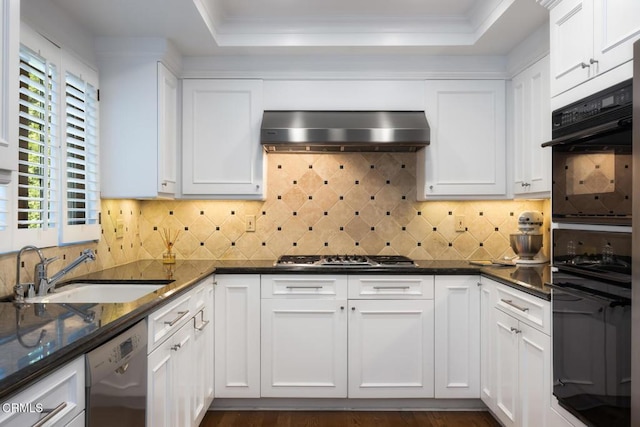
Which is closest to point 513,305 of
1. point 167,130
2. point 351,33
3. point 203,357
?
point 203,357

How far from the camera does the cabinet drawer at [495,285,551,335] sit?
2.12 meters

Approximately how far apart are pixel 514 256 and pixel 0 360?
127 inches

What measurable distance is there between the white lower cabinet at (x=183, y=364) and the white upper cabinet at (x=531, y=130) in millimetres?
2017

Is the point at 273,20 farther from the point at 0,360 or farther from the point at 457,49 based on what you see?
the point at 0,360

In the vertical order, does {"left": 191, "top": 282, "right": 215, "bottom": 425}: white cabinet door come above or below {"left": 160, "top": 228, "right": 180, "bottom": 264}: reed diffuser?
below

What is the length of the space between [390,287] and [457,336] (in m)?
0.52

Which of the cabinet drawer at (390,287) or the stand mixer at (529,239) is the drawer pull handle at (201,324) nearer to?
the cabinet drawer at (390,287)

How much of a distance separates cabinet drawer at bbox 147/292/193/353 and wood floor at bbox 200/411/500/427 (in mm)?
888

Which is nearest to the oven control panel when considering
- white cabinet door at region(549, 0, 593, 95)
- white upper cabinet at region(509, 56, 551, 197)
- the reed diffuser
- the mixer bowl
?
white cabinet door at region(549, 0, 593, 95)

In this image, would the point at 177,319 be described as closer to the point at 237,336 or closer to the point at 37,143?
the point at 237,336

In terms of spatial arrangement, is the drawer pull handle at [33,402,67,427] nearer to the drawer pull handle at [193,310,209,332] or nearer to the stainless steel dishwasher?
the stainless steel dishwasher

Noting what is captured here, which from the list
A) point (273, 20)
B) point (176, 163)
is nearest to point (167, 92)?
point (176, 163)

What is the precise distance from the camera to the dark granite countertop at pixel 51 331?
3.54 feet

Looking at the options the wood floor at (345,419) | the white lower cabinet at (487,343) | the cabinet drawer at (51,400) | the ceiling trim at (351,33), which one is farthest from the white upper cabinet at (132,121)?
the white lower cabinet at (487,343)
